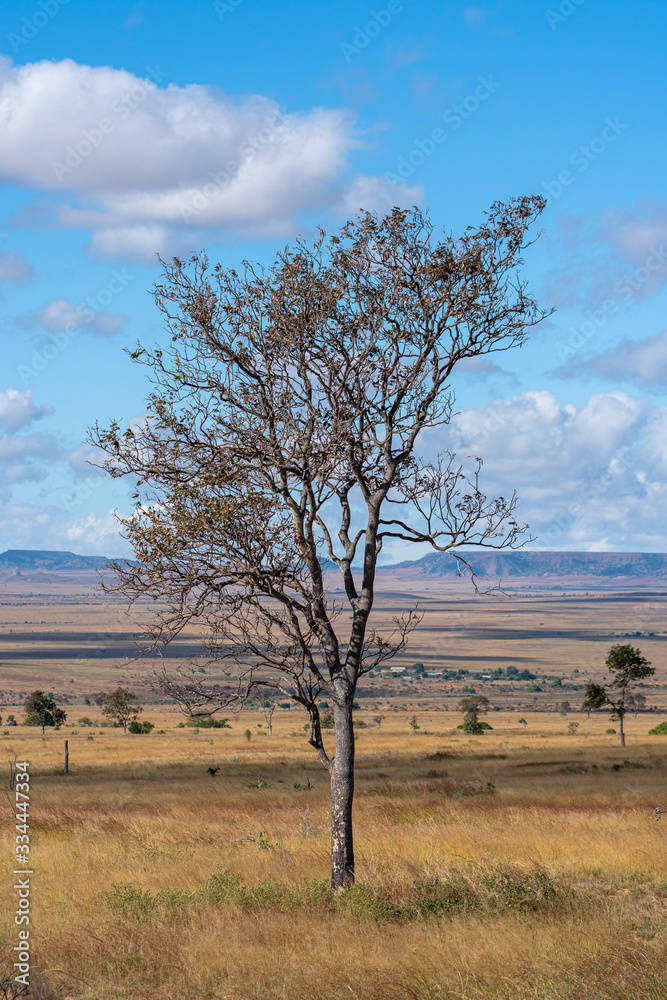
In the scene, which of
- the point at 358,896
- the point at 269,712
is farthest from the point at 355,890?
the point at 269,712

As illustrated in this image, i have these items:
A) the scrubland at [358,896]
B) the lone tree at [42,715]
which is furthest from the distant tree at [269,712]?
the scrubland at [358,896]

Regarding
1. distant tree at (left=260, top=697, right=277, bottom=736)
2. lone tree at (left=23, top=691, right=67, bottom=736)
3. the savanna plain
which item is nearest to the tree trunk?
the savanna plain

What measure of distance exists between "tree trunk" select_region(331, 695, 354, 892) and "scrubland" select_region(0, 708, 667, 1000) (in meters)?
0.32

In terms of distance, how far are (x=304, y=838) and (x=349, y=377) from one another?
32.0 ft

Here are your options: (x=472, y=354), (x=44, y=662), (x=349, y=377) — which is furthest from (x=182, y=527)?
(x=44, y=662)

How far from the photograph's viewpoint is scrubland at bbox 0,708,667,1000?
848 centimetres

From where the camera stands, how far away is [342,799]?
11188 mm

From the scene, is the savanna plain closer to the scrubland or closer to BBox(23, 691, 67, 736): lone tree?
the scrubland

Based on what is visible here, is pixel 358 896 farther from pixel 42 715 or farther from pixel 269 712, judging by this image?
pixel 269 712

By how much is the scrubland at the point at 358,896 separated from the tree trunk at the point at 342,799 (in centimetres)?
32

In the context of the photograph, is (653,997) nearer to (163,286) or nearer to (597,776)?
(163,286)

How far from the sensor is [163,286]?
12.0 metres

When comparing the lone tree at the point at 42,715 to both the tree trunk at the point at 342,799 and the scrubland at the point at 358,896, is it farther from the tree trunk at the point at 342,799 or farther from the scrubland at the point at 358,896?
the tree trunk at the point at 342,799

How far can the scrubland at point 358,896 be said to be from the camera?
8477 mm
